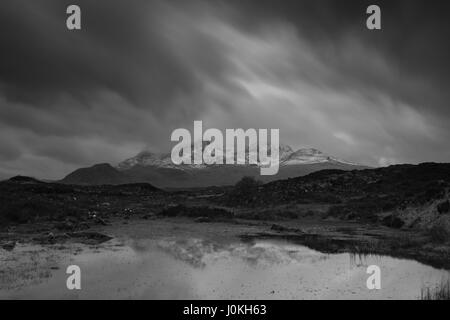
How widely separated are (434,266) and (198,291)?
14190mm

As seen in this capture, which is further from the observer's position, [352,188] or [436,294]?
[352,188]

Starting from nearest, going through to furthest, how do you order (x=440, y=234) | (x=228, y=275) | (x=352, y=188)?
(x=228, y=275) < (x=440, y=234) < (x=352, y=188)

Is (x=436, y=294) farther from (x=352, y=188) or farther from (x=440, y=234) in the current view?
(x=352, y=188)

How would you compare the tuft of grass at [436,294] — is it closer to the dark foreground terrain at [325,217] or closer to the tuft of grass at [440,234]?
the dark foreground terrain at [325,217]

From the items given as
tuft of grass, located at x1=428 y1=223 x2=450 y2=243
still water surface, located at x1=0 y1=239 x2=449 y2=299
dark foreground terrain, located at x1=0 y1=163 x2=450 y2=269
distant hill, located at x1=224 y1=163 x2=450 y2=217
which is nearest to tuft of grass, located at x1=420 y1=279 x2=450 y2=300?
still water surface, located at x1=0 y1=239 x2=449 y2=299

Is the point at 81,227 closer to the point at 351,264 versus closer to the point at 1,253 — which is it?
the point at 1,253

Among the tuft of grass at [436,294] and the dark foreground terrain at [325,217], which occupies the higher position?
the dark foreground terrain at [325,217]

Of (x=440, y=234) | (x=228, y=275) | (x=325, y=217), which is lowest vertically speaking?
(x=228, y=275)

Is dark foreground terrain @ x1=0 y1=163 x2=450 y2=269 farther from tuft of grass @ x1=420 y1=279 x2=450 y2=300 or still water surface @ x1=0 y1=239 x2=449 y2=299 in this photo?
tuft of grass @ x1=420 y1=279 x2=450 y2=300

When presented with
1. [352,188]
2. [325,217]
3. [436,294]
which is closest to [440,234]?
[436,294]

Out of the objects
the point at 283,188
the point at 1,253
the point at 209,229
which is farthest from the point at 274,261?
the point at 283,188

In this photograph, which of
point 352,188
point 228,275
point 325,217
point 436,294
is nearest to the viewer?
point 436,294

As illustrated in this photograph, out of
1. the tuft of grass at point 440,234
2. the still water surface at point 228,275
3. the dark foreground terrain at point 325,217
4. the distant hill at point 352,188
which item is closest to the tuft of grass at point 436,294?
the still water surface at point 228,275

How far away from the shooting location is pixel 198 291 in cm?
1845
